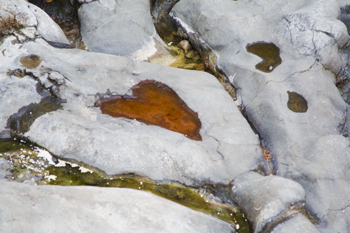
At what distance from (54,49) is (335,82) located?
4277 millimetres

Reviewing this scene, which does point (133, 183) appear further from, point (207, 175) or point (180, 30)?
point (180, 30)

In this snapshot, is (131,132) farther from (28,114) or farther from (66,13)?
(66,13)

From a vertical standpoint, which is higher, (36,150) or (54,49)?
(54,49)

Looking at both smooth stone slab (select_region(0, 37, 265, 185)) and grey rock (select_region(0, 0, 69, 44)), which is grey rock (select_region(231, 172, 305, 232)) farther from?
grey rock (select_region(0, 0, 69, 44))

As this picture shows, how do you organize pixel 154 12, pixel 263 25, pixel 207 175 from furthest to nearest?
Answer: pixel 154 12, pixel 263 25, pixel 207 175

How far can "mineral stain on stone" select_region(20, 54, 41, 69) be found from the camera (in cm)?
429

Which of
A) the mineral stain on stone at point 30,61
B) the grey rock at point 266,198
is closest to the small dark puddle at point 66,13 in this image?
the mineral stain on stone at point 30,61

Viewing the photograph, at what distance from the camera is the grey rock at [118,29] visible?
5473mm

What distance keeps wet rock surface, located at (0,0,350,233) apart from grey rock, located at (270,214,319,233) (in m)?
0.01

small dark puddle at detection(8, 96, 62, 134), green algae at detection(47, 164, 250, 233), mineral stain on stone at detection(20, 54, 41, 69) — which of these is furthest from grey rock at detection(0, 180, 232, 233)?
mineral stain on stone at detection(20, 54, 41, 69)

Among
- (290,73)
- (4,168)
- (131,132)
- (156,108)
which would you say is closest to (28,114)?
(4,168)

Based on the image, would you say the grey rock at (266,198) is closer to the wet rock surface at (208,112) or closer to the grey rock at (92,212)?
the wet rock surface at (208,112)

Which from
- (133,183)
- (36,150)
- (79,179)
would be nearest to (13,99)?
(36,150)

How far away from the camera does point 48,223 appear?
107 inches
